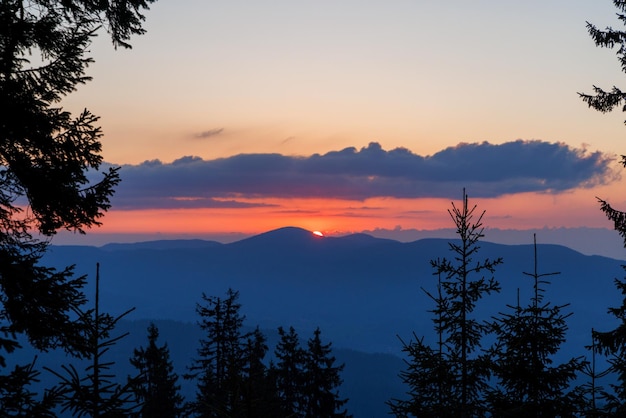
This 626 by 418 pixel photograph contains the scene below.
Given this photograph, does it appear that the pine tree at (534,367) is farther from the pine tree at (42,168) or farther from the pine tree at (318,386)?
the pine tree at (318,386)

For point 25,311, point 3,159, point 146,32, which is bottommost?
point 25,311

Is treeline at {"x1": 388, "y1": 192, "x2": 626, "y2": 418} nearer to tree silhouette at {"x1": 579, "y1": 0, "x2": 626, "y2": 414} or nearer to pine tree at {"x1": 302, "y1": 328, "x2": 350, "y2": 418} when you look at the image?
tree silhouette at {"x1": 579, "y1": 0, "x2": 626, "y2": 414}

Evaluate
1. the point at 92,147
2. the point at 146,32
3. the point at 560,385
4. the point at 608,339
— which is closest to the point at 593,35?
the point at 608,339

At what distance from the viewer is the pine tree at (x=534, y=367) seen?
13.5 meters

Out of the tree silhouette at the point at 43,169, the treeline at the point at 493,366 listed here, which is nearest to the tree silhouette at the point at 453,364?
the treeline at the point at 493,366

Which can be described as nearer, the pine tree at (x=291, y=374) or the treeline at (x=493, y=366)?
the treeline at (x=493, y=366)

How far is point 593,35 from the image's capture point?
54.7ft

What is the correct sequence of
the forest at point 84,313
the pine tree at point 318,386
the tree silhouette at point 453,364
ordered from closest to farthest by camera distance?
the forest at point 84,313 → the tree silhouette at point 453,364 → the pine tree at point 318,386

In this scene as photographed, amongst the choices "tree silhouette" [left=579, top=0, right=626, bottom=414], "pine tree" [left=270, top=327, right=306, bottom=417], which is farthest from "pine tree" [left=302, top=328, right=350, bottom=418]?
"tree silhouette" [left=579, top=0, right=626, bottom=414]

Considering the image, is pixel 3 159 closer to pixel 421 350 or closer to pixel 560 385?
pixel 421 350

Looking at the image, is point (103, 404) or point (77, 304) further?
point (77, 304)

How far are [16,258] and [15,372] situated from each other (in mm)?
2328

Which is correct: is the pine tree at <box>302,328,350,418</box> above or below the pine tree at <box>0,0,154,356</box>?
below

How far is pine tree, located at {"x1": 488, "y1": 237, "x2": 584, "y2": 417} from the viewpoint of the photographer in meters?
13.5
